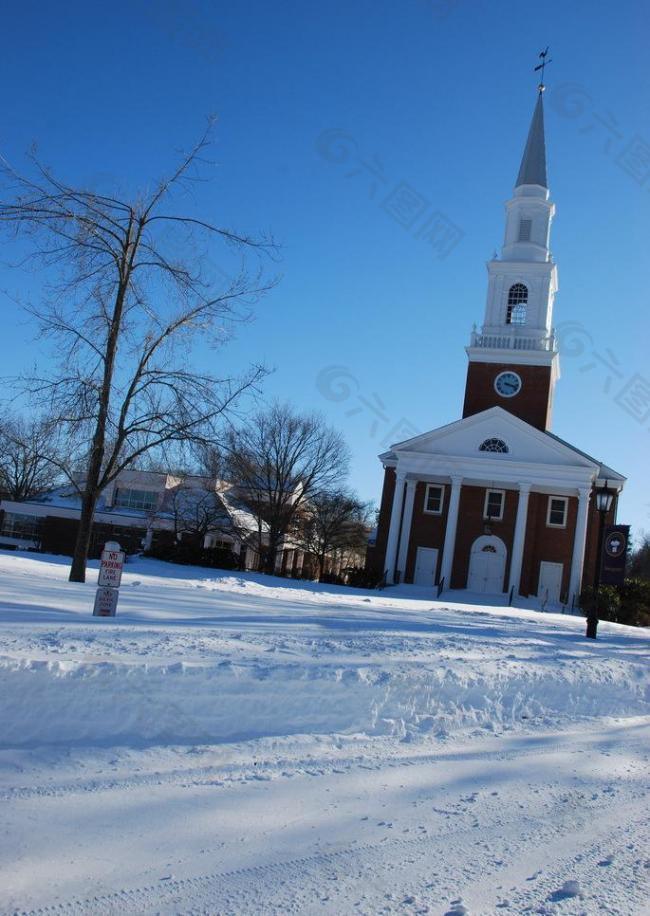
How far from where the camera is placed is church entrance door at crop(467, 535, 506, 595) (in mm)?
35688

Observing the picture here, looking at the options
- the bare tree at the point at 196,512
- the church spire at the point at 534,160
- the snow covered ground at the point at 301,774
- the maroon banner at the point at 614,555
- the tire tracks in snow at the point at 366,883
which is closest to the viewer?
the tire tracks in snow at the point at 366,883

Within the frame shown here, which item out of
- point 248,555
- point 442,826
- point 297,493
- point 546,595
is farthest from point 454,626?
point 248,555

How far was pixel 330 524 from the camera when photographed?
4850 centimetres

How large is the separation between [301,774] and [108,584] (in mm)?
4854

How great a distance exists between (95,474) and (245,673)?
8.20 meters

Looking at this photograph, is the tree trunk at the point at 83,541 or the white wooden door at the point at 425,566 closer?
the tree trunk at the point at 83,541

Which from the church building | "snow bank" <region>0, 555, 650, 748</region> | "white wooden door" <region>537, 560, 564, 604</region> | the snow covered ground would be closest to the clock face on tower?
the church building

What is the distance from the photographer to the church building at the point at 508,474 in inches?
1350

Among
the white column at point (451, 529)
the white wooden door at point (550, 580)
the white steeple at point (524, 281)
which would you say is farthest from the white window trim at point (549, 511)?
the white steeple at point (524, 281)

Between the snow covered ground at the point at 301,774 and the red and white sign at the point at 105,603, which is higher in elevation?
the red and white sign at the point at 105,603

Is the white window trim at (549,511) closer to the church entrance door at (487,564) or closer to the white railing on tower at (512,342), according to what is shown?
the church entrance door at (487,564)

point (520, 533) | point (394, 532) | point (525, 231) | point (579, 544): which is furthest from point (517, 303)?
point (394, 532)

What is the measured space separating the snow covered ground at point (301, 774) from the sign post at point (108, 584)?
0.28m

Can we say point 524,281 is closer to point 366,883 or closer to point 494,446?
point 494,446
